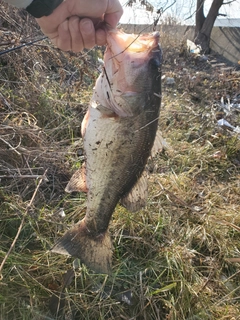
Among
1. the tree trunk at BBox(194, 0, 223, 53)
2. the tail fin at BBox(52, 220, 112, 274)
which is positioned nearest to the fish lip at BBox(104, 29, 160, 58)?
the tail fin at BBox(52, 220, 112, 274)

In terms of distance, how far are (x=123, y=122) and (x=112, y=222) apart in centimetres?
137

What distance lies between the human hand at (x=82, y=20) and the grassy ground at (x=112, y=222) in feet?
2.45

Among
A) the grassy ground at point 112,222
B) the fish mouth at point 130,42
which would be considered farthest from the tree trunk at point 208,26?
the fish mouth at point 130,42

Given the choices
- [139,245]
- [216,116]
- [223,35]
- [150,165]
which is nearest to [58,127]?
[150,165]

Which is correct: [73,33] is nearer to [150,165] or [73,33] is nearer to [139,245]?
[139,245]

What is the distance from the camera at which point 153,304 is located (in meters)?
2.50

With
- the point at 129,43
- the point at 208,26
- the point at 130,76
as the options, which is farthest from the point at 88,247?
the point at 208,26

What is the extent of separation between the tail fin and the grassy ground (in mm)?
315

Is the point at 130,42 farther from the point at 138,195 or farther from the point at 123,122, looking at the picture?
the point at 138,195

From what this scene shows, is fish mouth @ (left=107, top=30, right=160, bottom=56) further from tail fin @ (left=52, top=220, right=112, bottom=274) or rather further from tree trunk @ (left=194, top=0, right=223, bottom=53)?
tree trunk @ (left=194, top=0, right=223, bottom=53)

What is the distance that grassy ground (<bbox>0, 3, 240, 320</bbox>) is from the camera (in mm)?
2457

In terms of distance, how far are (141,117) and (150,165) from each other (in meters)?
2.16

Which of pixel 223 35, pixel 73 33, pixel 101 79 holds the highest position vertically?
pixel 73 33

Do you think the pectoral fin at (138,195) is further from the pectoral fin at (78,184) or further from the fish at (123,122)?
the pectoral fin at (78,184)
